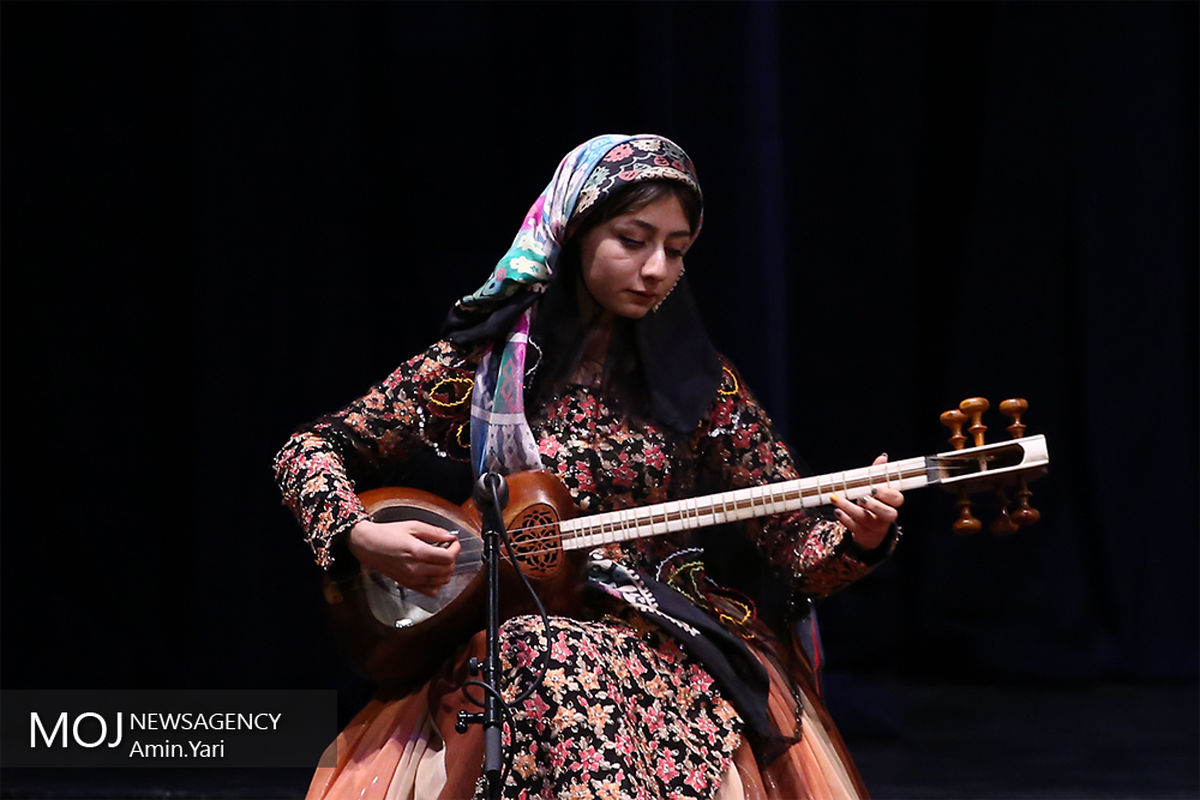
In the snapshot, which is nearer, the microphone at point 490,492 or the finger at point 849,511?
the microphone at point 490,492

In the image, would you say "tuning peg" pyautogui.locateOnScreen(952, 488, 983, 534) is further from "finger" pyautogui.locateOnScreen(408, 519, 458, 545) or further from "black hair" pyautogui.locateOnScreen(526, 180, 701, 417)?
"finger" pyautogui.locateOnScreen(408, 519, 458, 545)

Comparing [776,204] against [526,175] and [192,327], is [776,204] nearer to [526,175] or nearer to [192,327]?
[526,175]

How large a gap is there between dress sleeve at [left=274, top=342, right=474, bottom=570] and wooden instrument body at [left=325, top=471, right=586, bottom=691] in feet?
0.49

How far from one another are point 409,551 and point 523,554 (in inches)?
6.0

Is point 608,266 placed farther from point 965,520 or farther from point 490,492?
point 965,520

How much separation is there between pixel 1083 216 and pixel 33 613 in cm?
287

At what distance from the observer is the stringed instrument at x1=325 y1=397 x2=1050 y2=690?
194 cm

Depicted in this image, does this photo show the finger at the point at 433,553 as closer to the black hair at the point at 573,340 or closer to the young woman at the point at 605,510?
the young woman at the point at 605,510

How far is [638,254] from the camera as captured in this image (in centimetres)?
210

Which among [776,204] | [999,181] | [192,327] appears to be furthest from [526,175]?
[999,181]

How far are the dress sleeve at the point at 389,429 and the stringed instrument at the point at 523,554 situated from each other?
5.5 inches

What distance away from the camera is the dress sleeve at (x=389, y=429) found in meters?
2.10

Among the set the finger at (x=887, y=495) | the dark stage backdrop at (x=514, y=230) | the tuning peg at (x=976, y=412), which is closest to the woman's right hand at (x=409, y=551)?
the finger at (x=887, y=495)

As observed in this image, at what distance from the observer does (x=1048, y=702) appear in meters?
3.66
